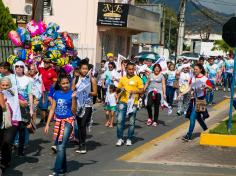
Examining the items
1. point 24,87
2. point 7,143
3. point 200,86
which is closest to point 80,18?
point 200,86

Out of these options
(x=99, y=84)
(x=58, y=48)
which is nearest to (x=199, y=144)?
(x=58, y=48)

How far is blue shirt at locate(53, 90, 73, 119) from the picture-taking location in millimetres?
9000

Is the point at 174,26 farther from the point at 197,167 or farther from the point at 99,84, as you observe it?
the point at 197,167

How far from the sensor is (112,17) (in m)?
28.0

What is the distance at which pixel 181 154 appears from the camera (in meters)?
10.7

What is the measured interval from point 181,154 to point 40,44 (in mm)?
5054

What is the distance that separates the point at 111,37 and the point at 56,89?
74.0 ft

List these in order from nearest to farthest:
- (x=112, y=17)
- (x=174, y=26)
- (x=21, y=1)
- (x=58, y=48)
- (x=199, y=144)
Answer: (x=199, y=144) → (x=58, y=48) → (x=112, y=17) → (x=21, y=1) → (x=174, y=26)

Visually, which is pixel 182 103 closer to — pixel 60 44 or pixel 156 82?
pixel 156 82

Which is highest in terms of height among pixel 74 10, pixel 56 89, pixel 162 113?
pixel 74 10

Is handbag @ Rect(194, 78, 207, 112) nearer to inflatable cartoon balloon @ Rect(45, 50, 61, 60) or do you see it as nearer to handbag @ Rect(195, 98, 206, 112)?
handbag @ Rect(195, 98, 206, 112)

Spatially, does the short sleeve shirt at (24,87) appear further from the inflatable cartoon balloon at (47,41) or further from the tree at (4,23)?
the tree at (4,23)

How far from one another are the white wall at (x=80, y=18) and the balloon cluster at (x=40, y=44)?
45.3ft

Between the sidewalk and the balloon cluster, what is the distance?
A: 3278mm
